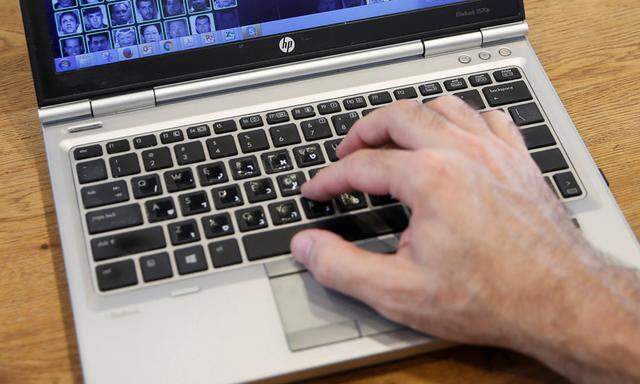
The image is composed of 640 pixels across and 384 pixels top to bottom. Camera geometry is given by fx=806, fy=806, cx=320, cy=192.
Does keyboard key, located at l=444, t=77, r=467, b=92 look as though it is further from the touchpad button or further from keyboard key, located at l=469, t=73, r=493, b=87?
the touchpad button

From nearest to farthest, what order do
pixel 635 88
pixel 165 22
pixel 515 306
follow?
pixel 515 306 → pixel 165 22 → pixel 635 88

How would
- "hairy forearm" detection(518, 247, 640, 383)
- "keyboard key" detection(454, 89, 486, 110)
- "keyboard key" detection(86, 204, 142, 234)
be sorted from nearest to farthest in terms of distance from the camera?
"hairy forearm" detection(518, 247, 640, 383)
"keyboard key" detection(86, 204, 142, 234)
"keyboard key" detection(454, 89, 486, 110)

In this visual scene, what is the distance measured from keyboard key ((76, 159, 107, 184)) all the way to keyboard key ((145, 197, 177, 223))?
0.19 feet

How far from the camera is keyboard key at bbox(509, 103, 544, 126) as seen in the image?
0.79 m

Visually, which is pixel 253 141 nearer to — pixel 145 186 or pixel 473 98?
pixel 145 186

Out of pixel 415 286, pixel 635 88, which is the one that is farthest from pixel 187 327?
pixel 635 88

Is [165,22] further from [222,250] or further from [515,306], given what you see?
[515,306]

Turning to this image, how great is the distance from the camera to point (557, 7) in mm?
976

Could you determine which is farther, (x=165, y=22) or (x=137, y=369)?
(x=165, y=22)

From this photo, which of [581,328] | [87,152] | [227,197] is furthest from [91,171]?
[581,328]

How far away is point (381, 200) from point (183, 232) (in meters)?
0.18

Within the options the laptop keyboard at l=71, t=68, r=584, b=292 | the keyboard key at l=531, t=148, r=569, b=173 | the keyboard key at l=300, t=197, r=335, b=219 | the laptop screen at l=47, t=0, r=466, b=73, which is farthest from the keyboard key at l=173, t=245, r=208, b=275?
the keyboard key at l=531, t=148, r=569, b=173

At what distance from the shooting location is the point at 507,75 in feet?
2.72

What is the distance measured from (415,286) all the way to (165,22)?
366mm
